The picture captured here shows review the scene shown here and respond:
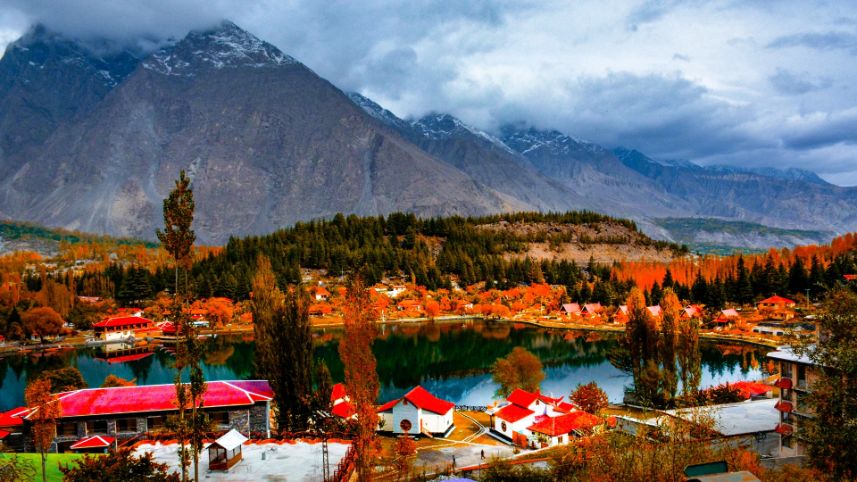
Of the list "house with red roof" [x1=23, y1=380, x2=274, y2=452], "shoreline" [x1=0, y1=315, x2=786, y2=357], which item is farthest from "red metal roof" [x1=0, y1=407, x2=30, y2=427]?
"shoreline" [x1=0, y1=315, x2=786, y2=357]

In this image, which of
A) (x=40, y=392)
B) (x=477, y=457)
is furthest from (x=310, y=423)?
(x=40, y=392)

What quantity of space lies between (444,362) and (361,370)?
45.8 m

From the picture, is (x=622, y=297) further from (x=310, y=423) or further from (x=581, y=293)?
(x=310, y=423)

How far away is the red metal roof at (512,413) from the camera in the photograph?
31453 millimetres

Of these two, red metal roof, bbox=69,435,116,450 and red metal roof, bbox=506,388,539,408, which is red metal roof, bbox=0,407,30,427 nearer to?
red metal roof, bbox=69,435,116,450

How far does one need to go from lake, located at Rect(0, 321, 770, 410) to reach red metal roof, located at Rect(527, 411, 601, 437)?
1539 centimetres

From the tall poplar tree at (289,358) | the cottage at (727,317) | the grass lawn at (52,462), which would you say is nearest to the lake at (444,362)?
the cottage at (727,317)

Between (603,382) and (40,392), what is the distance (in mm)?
42244

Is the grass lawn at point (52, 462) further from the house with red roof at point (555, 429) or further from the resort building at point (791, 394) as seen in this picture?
the resort building at point (791, 394)

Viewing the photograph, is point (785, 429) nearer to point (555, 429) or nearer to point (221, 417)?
point (555, 429)

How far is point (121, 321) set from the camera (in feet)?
274

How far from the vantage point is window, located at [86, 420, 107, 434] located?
27156 mm

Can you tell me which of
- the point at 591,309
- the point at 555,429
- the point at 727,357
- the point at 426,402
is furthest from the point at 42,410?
the point at 591,309

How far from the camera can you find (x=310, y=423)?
29.0m
